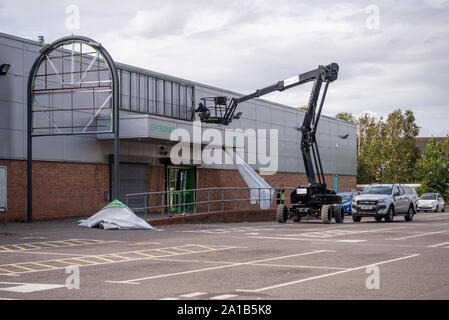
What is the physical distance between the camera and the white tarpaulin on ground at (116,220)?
21797 mm

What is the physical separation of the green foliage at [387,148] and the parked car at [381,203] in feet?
126

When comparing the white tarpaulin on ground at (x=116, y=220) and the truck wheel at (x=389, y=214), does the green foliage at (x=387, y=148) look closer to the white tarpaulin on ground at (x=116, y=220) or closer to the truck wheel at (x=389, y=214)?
the truck wheel at (x=389, y=214)

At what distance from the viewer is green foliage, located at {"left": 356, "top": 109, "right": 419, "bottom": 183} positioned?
69438 millimetres

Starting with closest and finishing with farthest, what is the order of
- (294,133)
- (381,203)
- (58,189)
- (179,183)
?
(58,189) < (381,203) < (179,183) < (294,133)

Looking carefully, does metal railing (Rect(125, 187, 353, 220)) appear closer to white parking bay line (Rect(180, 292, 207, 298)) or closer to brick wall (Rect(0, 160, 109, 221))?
brick wall (Rect(0, 160, 109, 221))

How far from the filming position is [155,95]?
32.5 m

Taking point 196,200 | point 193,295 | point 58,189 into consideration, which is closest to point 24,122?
point 58,189

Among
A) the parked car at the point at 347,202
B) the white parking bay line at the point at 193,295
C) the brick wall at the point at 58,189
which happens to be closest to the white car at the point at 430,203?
the parked car at the point at 347,202

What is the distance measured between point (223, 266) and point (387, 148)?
6368cm

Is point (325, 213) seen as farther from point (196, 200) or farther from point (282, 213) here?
point (196, 200)

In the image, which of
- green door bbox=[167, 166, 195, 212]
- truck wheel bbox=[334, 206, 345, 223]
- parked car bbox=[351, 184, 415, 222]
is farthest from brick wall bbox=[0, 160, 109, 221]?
parked car bbox=[351, 184, 415, 222]
